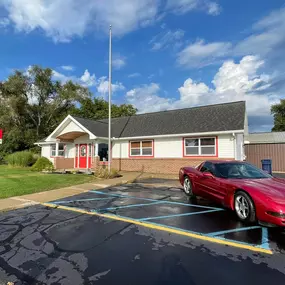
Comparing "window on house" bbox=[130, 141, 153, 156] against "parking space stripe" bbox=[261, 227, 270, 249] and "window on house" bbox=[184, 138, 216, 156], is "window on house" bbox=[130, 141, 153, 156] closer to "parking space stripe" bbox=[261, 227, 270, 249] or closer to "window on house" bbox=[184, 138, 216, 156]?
"window on house" bbox=[184, 138, 216, 156]

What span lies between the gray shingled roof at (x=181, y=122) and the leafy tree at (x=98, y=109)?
68.7 ft

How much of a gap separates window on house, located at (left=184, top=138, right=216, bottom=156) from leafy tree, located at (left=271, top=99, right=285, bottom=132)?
1469 inches

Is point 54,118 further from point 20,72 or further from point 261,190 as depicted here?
point 261,190

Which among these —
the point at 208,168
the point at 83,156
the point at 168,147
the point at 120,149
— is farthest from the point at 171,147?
the point at 208,168

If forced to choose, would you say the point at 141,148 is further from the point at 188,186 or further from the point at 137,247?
the point at 137,247

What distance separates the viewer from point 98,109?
147 ft

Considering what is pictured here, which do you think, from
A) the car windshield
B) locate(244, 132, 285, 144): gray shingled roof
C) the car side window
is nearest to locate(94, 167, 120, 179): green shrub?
the car side window

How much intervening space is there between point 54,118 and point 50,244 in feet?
124

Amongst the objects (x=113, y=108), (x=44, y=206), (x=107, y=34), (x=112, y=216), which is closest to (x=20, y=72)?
(x=113, y=108)

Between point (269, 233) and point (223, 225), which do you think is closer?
point (269, 233)

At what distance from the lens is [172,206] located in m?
7.00

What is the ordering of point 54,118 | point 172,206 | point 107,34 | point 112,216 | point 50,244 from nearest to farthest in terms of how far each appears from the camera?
1. point 50,244
2. point 112,216
3. point 172,206
4. point 107,34
5. point 54,118

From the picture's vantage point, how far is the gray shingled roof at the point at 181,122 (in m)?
15.7

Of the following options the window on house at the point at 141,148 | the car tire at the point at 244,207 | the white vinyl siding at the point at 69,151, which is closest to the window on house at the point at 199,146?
the window on house at the point at 141,148
